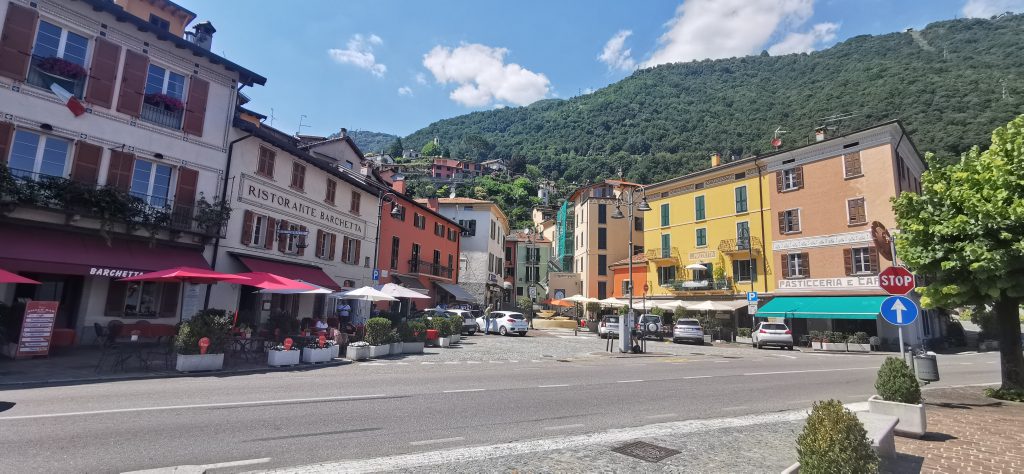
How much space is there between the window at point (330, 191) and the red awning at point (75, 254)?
391 inches

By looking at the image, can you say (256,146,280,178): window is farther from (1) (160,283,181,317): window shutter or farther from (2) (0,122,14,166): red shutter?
(2) (0,122,14,166): red shutter

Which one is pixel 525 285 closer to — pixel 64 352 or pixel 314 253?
pixel 314 253

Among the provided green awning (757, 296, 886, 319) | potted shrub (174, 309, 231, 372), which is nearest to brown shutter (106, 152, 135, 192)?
potted shrub (174, 309, 231, 372)

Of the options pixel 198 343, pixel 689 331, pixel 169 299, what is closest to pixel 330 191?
pixel 169 299

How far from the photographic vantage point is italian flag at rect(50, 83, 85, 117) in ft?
51.0

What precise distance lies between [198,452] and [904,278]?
12.7 metres

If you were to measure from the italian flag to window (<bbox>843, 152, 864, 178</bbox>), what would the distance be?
3810 cm

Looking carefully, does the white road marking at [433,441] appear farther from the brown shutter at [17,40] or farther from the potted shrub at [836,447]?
the brown shutter at [17,40]

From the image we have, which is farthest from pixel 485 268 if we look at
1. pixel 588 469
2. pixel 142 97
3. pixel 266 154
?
pixel 588 469

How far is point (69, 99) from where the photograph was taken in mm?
15688

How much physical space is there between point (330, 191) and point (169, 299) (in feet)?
35.3

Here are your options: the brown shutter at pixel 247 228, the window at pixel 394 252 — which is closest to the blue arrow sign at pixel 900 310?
the brown shutter at pixel 247 228

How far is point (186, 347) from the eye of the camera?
43.0ft

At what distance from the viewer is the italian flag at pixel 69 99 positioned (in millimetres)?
15547
